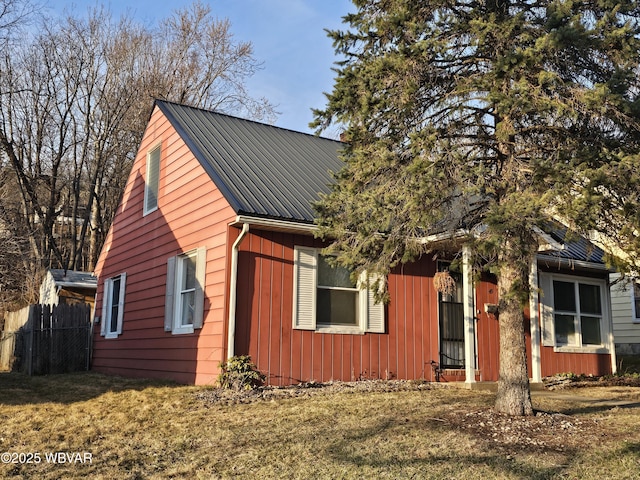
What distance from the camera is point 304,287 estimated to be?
405 inches

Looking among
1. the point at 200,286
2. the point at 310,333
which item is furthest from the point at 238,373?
the point at 200,286

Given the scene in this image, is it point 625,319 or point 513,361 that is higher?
point 625,319

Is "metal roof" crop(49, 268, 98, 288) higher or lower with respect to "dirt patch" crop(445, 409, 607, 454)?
higher

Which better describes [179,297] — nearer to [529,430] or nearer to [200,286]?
[200,286]

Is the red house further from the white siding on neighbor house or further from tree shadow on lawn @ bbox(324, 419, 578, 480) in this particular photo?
the white siding on neighbor house

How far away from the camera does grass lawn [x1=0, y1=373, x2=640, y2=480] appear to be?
5098mm

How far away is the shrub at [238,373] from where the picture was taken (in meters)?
9.13

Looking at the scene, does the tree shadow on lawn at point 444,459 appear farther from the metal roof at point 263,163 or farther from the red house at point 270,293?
→ the metal roof at point 263,163

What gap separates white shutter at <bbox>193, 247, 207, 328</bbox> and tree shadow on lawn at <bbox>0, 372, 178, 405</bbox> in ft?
3.67

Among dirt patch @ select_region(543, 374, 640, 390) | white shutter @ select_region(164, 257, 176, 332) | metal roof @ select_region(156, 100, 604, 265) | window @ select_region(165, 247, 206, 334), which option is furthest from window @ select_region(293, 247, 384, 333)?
dirt patch @ select_region(543, 374, 640, 390)

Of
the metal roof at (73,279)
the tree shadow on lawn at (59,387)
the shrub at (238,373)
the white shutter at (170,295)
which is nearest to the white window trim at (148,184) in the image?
the white shutter at (170,295)

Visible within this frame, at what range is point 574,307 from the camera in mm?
13242

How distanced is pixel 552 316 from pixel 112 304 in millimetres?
9826

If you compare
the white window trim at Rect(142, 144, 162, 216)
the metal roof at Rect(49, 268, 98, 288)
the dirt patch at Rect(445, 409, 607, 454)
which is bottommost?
the dirt patch at Rect(445, 409, 607, 454)
